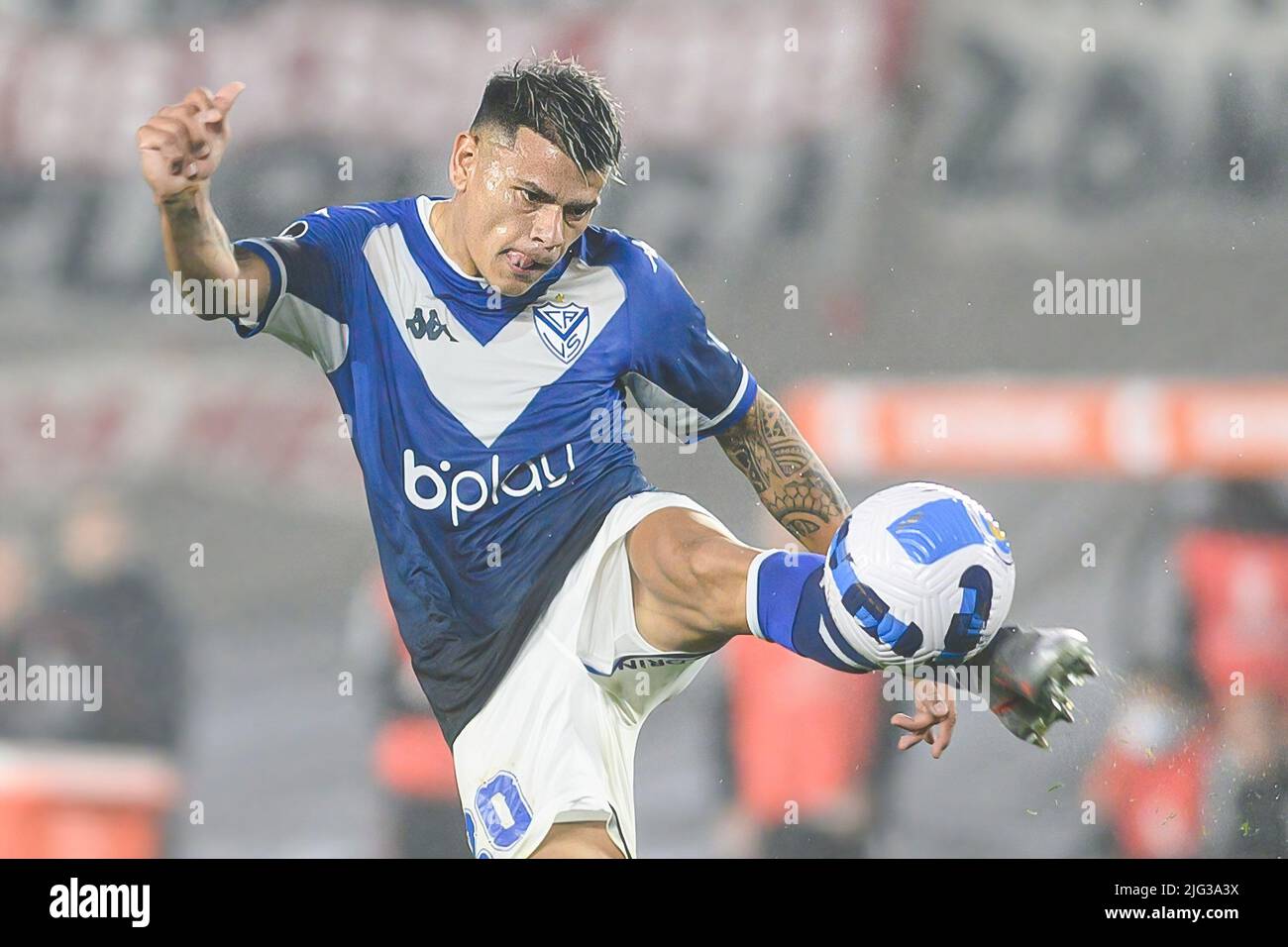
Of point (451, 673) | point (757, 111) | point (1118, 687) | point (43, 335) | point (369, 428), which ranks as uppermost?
point (757, 111)

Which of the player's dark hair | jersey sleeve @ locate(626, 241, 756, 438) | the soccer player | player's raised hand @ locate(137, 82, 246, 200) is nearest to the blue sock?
the soccer player

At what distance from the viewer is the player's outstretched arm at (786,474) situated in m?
3.01

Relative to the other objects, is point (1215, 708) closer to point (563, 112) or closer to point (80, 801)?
point (563, 112)

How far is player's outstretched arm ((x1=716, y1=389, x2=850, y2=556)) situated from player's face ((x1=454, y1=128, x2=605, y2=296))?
0.55 meters

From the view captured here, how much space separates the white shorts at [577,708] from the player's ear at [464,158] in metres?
0.66

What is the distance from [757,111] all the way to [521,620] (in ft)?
9.06

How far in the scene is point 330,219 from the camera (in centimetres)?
285

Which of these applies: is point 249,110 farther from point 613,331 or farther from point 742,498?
point 613,331

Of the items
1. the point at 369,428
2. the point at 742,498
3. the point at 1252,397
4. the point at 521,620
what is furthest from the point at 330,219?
the point at 1252,397

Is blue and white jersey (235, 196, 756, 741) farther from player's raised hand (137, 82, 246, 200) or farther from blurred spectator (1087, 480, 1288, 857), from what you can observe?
blurred spectator (1087, 480, 1288, 857)

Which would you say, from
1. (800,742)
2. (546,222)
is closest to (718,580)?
(546,222)

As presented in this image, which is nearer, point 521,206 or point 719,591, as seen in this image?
point 719,591

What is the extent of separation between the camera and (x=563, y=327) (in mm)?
2861

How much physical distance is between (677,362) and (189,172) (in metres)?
1.00
